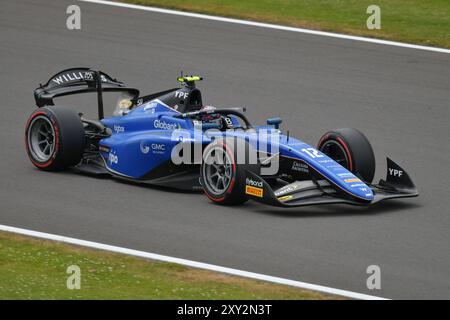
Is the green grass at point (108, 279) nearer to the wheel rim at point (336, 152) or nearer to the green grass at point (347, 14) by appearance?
the wheel rim at point (336, 152)

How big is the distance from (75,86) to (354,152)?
13.4ft

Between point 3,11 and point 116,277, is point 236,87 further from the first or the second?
point 116,277

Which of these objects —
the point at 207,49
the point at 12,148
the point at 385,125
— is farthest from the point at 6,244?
the point at 207,49

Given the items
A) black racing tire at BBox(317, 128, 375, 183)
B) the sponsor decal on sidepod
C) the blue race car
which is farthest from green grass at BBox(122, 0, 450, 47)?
the sponsor decal on sidepod

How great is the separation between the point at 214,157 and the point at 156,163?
1.03 meters

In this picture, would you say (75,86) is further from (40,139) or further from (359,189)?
(359,189)

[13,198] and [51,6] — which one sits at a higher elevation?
[51,6]

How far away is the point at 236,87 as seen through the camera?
750 inches

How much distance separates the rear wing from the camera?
15.6 meters

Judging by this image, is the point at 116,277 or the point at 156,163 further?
the point at 156,163

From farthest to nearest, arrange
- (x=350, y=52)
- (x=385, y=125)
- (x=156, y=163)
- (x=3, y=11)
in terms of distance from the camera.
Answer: (x=3, y=11) → (x=350, y=52) → (x=385, y=125) → (x=156, y=163)

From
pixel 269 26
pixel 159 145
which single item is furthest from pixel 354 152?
pixel 269 26

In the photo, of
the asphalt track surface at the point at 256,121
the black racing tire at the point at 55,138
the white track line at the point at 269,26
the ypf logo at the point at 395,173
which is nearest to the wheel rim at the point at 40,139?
the black racing tire at the point at 55,138
